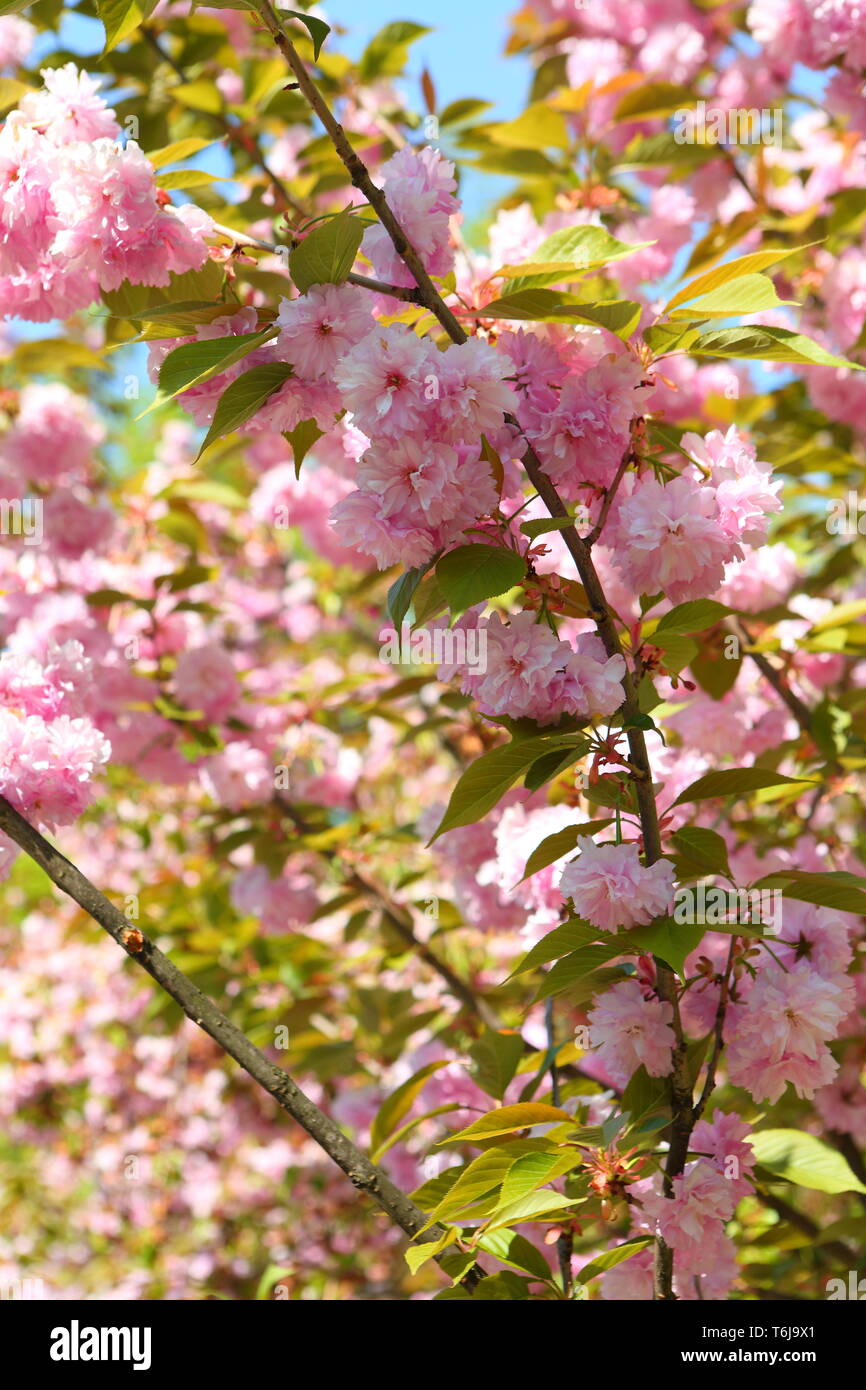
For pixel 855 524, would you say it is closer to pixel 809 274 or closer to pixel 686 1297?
pixel 809 274

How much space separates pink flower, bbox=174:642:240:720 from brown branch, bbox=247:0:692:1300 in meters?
1.41

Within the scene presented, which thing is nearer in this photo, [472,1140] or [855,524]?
[472,1140]

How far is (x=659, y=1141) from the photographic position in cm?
117

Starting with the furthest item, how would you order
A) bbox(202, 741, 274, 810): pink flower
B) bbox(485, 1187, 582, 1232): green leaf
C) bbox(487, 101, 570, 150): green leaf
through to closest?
1. bbox(202, 741, 274, 810): pink flower
2. bbox(487, 101, 570, 150): green leaf
3. bbox(485, 1187, 582, 1232): green leaf

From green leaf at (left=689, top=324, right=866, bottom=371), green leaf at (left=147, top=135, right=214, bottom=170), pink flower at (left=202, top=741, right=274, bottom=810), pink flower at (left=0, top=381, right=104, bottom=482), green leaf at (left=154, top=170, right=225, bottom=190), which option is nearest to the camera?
green leaf at (left=689, top=324, right=866, bottom=371)

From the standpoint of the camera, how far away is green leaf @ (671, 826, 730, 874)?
107cm

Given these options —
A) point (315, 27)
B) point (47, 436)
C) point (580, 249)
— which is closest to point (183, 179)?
point (315, 27)

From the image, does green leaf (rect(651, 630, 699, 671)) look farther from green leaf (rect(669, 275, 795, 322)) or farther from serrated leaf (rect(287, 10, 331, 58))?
serrated leaf (rect(287, 10, 331, 58))

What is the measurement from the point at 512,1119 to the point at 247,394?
678 millimetres

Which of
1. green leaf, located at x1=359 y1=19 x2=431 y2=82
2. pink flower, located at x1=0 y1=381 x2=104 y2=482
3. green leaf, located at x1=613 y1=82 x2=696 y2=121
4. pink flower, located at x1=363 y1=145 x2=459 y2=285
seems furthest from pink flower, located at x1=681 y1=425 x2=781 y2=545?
pink flower, located at x1=0 y1=381 x2=104 y2=482

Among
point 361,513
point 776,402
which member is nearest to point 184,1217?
point 776,402

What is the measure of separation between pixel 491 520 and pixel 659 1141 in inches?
24.9

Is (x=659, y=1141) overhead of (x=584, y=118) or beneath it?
beneath

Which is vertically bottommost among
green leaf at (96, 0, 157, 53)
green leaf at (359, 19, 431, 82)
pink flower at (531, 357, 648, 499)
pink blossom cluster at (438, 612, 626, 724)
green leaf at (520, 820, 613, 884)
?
green leaf at (520, 820, 613, 884)
